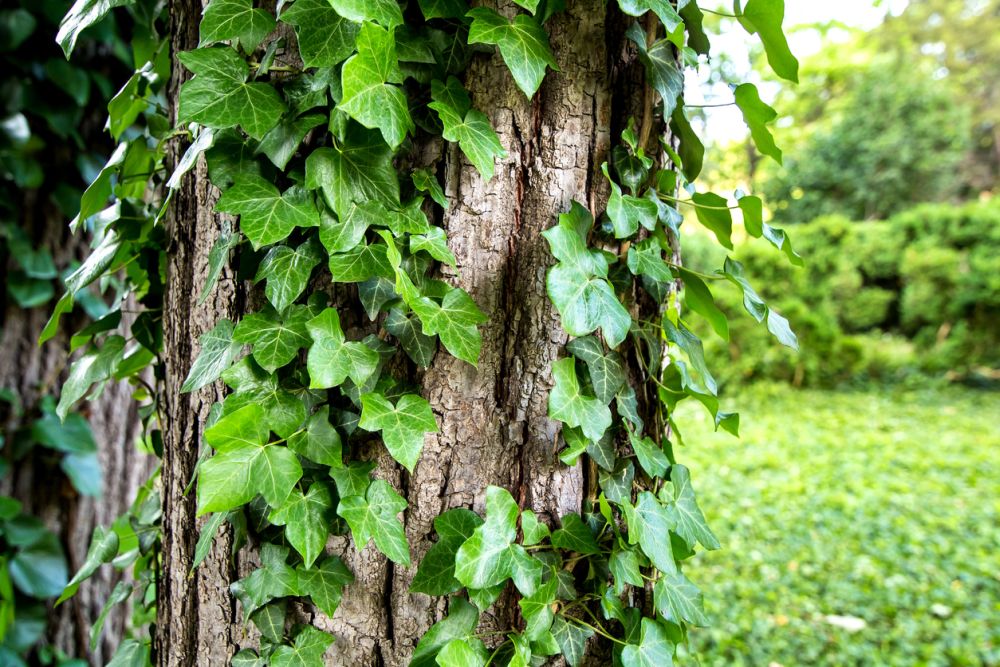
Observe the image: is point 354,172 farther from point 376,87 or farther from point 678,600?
point 678,600

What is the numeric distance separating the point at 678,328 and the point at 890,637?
7.76 ft

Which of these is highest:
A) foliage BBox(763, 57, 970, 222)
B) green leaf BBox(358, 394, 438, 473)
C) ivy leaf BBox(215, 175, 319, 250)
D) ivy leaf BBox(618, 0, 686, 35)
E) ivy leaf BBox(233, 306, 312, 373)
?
foliage BBox(763, 57, 970, 222)

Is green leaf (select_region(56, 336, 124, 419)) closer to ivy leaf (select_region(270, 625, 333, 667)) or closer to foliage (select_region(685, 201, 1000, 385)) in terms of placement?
ivy leaf (select_region(270, 625, 333, 667))

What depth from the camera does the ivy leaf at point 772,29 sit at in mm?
762

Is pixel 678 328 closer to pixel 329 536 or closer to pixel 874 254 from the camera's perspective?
pixel 329 536

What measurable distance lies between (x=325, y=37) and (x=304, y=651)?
→ 0.69 m

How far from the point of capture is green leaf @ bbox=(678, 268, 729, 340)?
2.83 feet

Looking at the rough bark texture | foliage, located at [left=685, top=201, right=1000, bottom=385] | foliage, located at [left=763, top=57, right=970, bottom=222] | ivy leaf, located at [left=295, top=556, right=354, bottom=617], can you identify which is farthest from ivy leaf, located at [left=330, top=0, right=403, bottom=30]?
A: foliage, located at [left=763, top=57, right=970, bottom=222]

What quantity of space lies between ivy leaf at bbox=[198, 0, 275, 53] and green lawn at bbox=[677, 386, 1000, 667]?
2.54 metres

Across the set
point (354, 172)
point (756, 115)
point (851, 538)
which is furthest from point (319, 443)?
point (851, 538)

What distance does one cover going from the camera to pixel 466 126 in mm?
716

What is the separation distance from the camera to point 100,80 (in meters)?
1.71

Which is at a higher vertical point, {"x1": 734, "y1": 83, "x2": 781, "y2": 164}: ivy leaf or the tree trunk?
{"x1": 734, "y1": 83, "x2": 781, "y2": 164}: ivy leaf

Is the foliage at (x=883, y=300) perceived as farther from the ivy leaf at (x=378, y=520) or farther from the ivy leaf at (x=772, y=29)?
the ivy leaf at (x=378, y=520)
